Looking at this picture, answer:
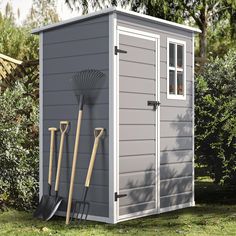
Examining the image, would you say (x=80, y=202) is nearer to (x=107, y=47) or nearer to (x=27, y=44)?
(x=107, y=47)

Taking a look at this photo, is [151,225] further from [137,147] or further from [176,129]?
[176,129]

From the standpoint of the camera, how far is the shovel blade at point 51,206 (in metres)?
6.93

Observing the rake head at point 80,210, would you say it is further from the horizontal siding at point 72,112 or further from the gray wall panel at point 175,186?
the gray wall panel at point 175,186

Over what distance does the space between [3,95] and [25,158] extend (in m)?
0.90

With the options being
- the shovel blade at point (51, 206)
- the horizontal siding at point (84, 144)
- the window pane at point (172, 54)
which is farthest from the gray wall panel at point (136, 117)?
the shovel blade at point (51, 206)

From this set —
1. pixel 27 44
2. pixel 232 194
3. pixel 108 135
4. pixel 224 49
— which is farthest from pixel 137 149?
pixel 224 49

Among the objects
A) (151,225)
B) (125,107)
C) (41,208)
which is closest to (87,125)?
(125,107)

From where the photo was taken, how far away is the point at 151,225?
6613 millimetres

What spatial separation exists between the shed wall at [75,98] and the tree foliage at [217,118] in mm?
2165

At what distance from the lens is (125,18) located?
22.3 ft

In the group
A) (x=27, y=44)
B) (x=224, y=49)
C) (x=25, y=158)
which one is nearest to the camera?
(x=25, y=158)

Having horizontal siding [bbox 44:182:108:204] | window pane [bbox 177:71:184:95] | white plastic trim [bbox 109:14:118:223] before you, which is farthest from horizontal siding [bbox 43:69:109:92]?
window pane [bbox 177:71:184:95]

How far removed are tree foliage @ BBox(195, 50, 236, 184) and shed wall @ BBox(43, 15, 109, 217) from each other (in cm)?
217

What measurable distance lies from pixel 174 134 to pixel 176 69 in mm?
850
